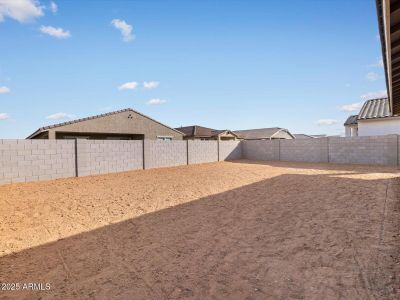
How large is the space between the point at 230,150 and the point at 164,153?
7247mm

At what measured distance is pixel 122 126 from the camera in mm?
22203

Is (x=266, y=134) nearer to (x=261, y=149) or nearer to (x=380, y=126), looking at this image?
(x=261, y=149)

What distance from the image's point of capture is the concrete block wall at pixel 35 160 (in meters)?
10.4

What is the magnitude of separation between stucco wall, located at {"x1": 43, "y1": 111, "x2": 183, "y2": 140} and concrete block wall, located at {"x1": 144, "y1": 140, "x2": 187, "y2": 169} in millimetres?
6711

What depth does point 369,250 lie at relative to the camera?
3.93 m

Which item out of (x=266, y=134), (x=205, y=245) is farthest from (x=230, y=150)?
(x=266, y=134)

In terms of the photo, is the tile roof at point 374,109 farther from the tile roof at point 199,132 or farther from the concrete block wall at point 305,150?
the tile roof at point 199,132

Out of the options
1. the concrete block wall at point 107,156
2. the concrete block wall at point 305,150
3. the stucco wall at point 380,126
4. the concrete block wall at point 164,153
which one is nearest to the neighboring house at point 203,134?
the concrete block wall at point 305,150

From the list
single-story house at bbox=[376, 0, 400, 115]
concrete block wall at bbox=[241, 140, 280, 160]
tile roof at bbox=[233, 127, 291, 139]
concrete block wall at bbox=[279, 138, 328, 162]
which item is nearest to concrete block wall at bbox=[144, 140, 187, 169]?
concrete block wall at bbox=[241, 140, 280, 160]

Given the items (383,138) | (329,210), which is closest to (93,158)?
(329,210)

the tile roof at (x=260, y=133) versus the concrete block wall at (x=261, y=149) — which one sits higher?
the tile roof at (x=260, y=133)

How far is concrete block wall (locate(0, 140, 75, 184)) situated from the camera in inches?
408

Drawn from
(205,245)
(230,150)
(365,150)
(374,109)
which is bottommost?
(205,245)

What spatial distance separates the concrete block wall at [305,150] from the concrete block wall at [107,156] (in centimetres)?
1111
